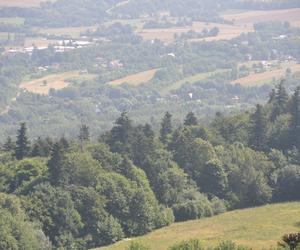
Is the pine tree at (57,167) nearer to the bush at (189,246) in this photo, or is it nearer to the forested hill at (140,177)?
the forested hill at (140,177)

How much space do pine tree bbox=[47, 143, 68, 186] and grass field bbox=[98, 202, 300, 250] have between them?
6938 mm

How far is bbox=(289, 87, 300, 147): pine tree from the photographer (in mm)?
79625

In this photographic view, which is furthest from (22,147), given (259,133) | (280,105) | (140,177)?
(280,105)

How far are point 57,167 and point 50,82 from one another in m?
107

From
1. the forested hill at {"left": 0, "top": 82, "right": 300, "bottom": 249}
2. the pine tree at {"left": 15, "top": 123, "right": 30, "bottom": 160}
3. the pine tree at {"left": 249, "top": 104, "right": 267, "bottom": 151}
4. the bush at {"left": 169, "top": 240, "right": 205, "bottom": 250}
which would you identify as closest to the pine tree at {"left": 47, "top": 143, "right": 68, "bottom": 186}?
the forested hill at {"left": 0, "top": 82, "right": 300, "bottom": 249}

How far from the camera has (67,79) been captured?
174m

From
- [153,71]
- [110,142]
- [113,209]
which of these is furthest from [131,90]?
[113,209]

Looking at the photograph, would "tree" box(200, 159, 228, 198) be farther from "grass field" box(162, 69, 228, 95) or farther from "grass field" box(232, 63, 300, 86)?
"grass field" box(162, 69, 228, 95)

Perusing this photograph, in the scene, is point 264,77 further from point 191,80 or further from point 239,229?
point 239,229

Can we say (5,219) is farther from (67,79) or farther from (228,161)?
(67,79)

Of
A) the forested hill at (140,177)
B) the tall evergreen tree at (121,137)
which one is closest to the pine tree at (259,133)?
Result: the forested hill at (140,177)

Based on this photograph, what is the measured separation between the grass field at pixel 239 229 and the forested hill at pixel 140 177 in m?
1.75

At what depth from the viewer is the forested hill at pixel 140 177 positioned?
63000 mm

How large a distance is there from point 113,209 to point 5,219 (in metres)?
10.3
